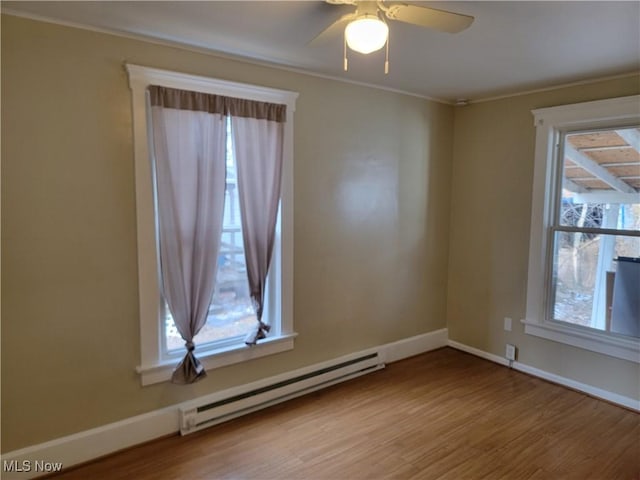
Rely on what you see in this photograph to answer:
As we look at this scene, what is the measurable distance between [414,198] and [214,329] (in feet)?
7.20

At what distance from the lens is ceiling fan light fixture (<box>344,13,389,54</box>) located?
61.8 inches

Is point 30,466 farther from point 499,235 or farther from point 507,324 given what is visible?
point 499,235

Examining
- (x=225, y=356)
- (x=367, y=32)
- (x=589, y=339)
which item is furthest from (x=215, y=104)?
(x=589, y=339)

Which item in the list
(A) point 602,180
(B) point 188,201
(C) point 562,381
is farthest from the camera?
(C) point 562,381

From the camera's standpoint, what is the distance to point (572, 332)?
337cm

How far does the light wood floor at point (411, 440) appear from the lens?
236 cm

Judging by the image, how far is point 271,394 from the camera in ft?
9.96

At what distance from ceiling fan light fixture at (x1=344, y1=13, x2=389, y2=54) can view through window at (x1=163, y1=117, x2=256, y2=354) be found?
4.54 ft

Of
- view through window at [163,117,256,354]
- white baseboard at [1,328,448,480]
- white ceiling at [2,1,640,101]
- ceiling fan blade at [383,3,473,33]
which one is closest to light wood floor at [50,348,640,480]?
white baseboard at [1,328,448,480]

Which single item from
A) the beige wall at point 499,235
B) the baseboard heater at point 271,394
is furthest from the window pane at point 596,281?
the baseboard heater at point 271,394

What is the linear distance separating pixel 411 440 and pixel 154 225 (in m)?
2.13

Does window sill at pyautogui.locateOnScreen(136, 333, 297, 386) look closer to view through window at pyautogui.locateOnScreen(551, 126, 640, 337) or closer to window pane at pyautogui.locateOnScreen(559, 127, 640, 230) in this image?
view through window at pyautogui.locateOnScreen(551, 126, 640, 337)

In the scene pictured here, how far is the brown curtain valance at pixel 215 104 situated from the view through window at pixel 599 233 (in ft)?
7.95

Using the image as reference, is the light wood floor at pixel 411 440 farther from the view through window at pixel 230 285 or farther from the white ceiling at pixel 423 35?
the white ceiling at pixel 423 35
